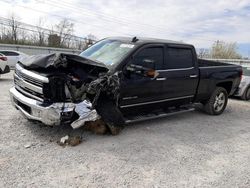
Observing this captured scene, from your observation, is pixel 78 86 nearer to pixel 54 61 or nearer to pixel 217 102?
pixel 54 61

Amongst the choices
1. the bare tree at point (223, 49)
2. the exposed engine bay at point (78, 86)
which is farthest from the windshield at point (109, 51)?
the bare tree at point (223, 49)

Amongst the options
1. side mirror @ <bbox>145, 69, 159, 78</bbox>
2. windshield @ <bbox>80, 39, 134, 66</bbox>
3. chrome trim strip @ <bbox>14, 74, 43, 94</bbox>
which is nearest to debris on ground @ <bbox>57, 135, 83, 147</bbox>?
chrome trim strip @ <bbox>14, 74, 43, 94</bbox>

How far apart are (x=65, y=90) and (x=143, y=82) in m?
→ 1.66

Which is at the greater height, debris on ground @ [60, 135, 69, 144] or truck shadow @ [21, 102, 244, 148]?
debris on ground @ [60, 135, 69, 144]

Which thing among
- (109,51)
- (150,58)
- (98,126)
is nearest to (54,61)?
(98,126)

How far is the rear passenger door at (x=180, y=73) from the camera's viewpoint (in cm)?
599

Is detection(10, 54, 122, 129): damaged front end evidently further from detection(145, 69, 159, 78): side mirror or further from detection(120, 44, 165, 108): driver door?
detection(145, 69, 159, 78): side mirror

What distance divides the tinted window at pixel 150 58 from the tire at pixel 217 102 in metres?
2.23

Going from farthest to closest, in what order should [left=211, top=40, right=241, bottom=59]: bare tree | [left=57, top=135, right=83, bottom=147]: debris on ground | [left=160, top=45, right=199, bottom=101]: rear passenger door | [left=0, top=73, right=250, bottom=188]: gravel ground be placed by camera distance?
[left=211, top=40, right=241, bottom=59]: bare tree < [left=160, top=45, right=199, bottom=101]: rear passenger door < [left=57, top=135, right=83, bottom=147]: debris on ground < [left=0, top=73, right=250, bottom=188]: gravel ground

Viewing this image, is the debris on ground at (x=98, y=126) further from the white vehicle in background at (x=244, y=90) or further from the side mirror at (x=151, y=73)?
the white vehicle in background at (x=244, y=90)

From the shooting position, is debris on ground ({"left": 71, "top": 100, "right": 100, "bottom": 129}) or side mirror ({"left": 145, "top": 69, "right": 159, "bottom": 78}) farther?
side mirror ({"left": 145, "top": 69, "right": 159, "bottom": 78})

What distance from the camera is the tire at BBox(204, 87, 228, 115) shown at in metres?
7.29

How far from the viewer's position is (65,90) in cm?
447

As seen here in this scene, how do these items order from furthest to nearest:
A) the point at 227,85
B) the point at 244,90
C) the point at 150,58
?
the point at 244,90 → the point at 227,85 → the point at 150,58
